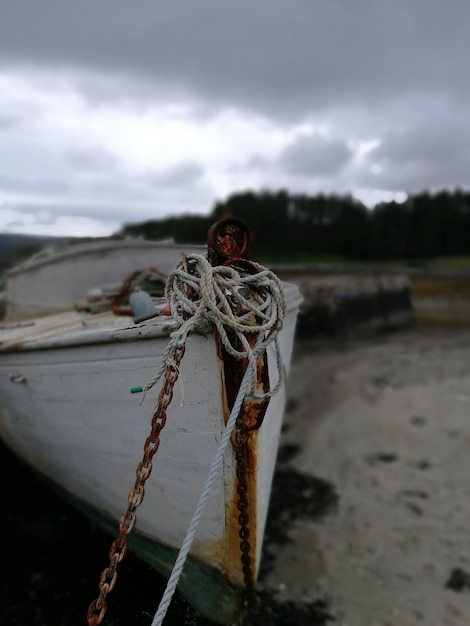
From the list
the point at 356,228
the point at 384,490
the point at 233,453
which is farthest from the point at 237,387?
the point at 356,228

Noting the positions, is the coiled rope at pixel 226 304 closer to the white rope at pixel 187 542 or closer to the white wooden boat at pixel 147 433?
the white wooden boat at pixel 147 433

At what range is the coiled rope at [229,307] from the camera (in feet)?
6.87

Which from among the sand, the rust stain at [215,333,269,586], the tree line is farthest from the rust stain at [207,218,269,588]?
the tree line

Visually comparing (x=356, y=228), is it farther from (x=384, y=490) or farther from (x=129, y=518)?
(x=129, y=518)

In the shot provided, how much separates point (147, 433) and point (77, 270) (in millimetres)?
3628

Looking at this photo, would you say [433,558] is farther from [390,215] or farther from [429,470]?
[390,215]

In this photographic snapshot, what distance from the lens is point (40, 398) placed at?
140 inches

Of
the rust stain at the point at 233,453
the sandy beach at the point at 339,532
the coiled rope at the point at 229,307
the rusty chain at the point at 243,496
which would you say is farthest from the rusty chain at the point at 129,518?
the sandy beach at the point at 339,532

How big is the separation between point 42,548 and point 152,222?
135 feet

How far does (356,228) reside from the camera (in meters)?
35.8

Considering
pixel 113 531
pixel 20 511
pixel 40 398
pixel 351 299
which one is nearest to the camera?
pixel 40 398

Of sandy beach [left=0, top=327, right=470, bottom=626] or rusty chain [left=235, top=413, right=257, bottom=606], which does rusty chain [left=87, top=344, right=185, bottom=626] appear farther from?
sandy beach [left=0, top=327, right=470, bottom=626]

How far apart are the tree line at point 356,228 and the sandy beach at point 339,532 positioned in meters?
26.1

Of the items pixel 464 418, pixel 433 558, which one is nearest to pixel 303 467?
pixel 433 558
